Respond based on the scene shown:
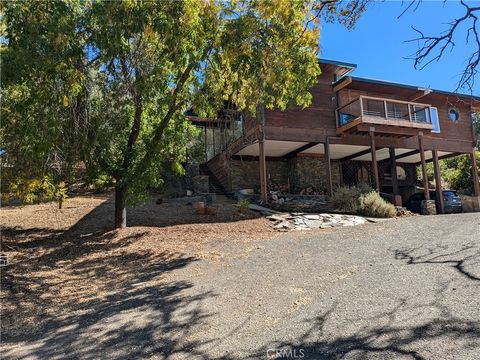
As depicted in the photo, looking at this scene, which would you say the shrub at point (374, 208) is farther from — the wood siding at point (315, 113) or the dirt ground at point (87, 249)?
the wood siding at point (315, 113)

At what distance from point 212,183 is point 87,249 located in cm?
1210

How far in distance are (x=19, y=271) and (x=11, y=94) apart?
405 centimetres

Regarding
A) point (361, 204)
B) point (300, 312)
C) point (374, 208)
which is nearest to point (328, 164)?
point (361, 204)

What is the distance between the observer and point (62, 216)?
1437cm

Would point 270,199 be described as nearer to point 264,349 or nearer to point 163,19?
point 163,19

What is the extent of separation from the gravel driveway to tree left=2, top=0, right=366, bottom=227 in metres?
4.14

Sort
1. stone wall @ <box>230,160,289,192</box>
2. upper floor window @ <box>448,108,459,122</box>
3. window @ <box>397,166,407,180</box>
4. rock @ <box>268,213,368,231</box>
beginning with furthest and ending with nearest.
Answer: window @ <box>397,166,407,180</box>
upper floor window @ <box>448,108,459,122</box>
stone wall @ <box>230,160,289,192</box>
rock @ <box>268,213,368,231</box>

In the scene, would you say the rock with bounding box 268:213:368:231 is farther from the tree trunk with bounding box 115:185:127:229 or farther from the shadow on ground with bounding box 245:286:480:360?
the shadow on ground with bounding box 245:286:480:360

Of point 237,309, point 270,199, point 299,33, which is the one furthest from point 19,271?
point 270,199

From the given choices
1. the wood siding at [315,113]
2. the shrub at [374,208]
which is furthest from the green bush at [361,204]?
the wood siding at [315,113]

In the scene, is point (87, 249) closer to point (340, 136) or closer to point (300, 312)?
point (300, 312)

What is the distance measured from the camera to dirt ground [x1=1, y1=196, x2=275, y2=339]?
631 centimetres

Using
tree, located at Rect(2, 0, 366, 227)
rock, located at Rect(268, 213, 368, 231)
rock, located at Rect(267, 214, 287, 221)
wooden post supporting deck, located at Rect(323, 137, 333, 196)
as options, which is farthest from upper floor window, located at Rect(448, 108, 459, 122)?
tree, located at Rect(2, 0, 366, 227)

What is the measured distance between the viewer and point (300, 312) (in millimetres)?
4945
